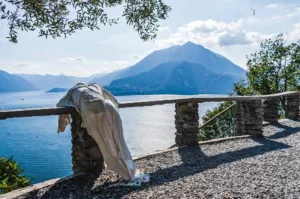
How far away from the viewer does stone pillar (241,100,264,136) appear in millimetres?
8156

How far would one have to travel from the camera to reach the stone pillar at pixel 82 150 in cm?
458

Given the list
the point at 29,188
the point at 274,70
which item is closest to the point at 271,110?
the point at 29,188

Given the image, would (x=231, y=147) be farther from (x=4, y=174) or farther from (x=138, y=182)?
(x=4, y=174)

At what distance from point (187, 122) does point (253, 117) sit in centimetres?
246

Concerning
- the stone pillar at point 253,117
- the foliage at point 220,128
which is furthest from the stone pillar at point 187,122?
the foliage at point 220,128

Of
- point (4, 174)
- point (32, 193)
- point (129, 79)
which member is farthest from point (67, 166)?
point (129, 79)

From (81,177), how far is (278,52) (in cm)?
2109

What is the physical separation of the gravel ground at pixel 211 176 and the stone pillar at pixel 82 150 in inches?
11.0

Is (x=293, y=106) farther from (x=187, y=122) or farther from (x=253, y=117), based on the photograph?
(x=187, y=122)

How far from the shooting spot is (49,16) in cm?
420

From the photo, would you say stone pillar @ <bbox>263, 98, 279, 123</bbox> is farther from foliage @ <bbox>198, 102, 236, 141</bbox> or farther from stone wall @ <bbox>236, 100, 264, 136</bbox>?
foliage @ <bbox>198, 102, 236, 141</bbox>

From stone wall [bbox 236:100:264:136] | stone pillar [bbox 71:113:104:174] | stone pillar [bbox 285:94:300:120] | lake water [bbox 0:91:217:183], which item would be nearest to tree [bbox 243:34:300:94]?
lake water [bbox 0:91:217:183]

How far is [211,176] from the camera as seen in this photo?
4.53 m

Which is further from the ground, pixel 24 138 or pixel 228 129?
pixel 228 129
